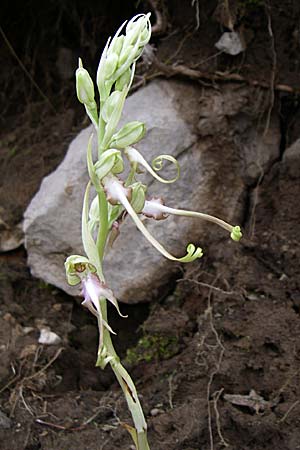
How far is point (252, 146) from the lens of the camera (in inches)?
99.6

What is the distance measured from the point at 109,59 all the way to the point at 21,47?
1.86m

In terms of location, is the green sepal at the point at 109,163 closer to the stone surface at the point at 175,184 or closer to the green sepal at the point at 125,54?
the green sepal at the point at 125,54

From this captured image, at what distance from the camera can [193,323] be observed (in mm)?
2230

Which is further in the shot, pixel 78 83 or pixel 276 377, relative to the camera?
pixel 276 377

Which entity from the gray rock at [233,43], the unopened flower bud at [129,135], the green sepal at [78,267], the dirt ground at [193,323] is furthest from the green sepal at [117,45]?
the gray rock at [233,43]

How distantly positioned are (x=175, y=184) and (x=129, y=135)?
1.08 metres

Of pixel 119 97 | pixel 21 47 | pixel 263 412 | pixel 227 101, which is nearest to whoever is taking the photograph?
pixel 119 97

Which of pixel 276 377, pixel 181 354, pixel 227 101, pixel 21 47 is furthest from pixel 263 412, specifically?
pixel 21 47

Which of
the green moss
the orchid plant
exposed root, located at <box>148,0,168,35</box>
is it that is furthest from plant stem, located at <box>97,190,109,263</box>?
exposed root, located at <box>148,0,168,35</box>

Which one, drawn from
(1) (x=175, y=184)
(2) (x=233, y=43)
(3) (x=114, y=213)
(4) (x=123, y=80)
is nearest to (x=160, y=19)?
(2) (x=233, y=43)

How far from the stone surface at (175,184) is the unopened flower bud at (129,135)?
41.4 inches

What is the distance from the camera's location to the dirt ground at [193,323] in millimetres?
1880

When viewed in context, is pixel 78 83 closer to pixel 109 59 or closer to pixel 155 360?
pixel 109 59

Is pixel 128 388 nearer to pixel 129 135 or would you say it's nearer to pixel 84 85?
pixel 129 135
